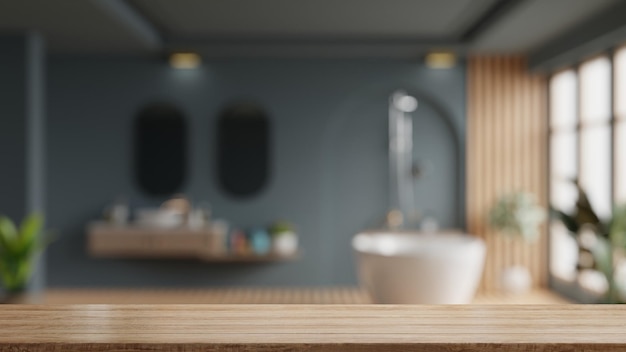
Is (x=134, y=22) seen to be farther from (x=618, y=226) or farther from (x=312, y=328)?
(x=312, y=328)

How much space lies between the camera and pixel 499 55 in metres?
7.46

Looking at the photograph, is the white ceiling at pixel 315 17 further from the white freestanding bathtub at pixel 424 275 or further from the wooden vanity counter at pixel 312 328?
the wooden vanity counter at pixel 312 328

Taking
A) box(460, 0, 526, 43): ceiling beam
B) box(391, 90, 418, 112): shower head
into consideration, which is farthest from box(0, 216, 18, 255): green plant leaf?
box(460, 0, 526, 43): ceiling beam

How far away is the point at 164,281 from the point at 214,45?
8.08 ft

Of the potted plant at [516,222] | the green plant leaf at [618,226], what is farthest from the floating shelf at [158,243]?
the green plant leaf at [618,226]

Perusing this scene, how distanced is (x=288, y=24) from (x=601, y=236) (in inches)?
131

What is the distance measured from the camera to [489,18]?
6.25 m

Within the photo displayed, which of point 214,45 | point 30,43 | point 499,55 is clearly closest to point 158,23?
point 214,45

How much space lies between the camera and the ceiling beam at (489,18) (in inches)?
222

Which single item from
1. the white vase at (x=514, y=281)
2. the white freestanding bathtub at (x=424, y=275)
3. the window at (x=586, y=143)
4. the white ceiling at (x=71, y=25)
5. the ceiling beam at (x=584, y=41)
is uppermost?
the white ceiling at (x=71, y=25)

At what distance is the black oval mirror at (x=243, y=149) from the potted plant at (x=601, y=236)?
3534mm

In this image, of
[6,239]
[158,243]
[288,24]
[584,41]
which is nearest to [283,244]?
[158,243]

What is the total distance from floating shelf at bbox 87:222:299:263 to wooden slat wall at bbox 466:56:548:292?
2065mm

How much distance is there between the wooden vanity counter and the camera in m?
1.43
